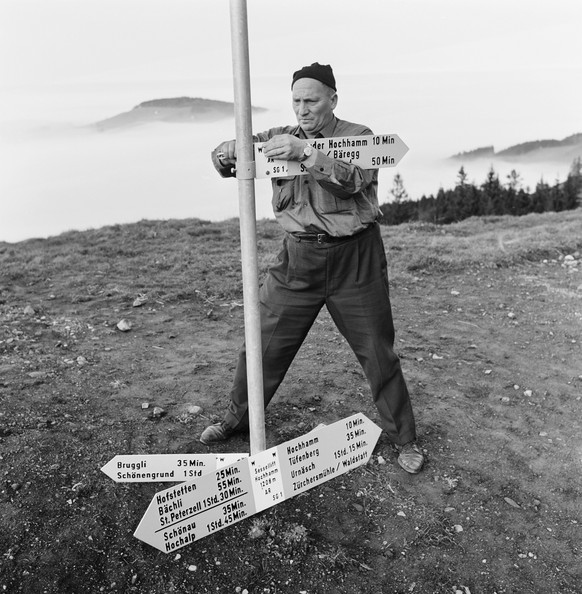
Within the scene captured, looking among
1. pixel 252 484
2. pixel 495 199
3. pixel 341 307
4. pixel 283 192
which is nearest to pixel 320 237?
pixel 283 192

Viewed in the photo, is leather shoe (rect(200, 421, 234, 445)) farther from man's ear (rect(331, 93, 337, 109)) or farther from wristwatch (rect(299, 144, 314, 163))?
man's ear (rect(331, 93, 337, 109))

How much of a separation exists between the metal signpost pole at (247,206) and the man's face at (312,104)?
0.54 metres

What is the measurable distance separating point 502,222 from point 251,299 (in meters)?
10.9

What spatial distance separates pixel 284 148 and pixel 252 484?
5.53ft

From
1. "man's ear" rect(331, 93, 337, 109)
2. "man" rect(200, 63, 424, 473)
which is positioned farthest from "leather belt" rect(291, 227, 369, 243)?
"man's ear" rect(331, 93, 337, 109)

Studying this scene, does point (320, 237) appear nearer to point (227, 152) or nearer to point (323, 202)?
point (323, 202)

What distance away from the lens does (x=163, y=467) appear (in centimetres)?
339

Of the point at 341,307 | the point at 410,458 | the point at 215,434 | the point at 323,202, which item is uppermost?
the point at 323,202

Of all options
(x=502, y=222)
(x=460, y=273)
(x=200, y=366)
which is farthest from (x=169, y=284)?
(x=502, y=222)

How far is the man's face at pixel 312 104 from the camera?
317 centimetres

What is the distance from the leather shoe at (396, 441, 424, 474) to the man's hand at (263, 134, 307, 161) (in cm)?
197

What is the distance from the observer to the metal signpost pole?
8.71 ft

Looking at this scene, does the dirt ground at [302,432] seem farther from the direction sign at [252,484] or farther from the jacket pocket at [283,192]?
the jacket pocket at [283,192]

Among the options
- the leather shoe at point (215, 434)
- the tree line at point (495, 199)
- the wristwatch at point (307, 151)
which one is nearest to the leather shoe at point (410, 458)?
the leather shoe at point (215, 434)
